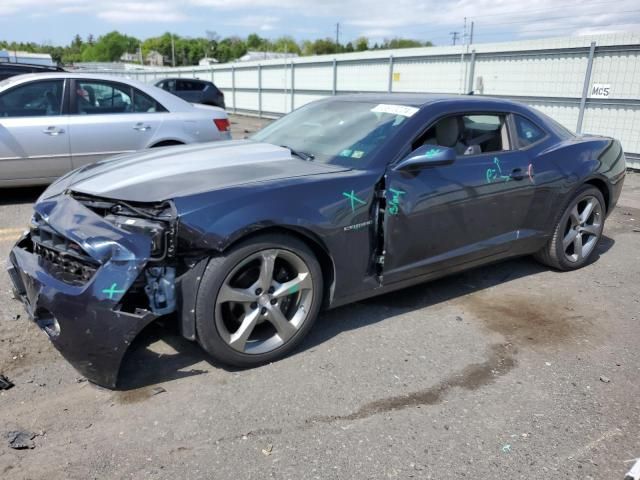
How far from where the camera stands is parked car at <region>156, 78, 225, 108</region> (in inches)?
781

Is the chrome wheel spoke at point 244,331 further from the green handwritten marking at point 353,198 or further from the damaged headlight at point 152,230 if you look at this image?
the green handwritten marking at point 353,198

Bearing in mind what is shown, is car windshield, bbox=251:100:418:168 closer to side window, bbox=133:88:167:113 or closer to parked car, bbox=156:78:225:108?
side window, bbox=133:88:167:113

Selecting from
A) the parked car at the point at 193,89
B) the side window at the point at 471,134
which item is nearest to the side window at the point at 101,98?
the side window at the point at 471,134

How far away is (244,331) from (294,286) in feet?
1.30

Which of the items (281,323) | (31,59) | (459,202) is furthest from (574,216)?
(31,59)

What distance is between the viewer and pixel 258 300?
307 cm

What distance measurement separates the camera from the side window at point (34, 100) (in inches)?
249

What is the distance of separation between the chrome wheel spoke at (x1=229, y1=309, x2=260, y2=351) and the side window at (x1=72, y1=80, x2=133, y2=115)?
4.79 meters

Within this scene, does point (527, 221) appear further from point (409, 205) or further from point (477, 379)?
point (477, 379)

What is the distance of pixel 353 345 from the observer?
136 inches

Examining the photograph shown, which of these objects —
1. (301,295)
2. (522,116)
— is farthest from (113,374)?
(522,116)

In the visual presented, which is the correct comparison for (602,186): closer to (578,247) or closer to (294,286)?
(578,247)

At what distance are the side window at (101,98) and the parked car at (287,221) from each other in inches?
124

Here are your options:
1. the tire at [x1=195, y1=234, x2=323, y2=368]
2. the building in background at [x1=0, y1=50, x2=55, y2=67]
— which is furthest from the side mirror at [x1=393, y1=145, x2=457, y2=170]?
the building in background at [x1=0, y1=50, x2=55, y2=67]
